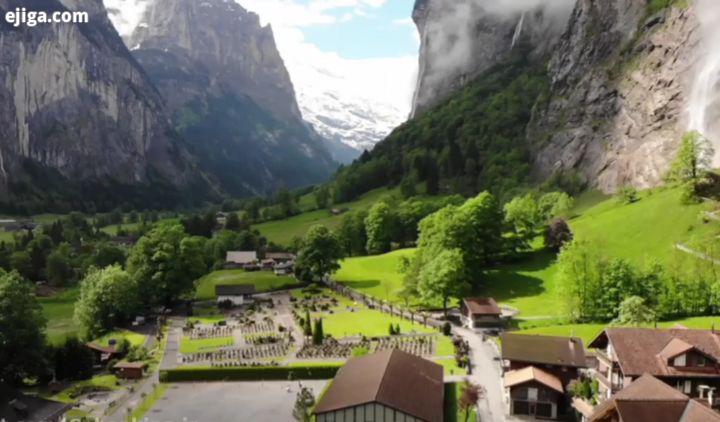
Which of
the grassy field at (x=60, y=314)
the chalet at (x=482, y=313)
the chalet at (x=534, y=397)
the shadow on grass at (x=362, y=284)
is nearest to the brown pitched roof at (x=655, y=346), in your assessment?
the chalet at (x=534, y=397)

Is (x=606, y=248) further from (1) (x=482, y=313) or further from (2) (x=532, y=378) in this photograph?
(2) (x=532, y=378)

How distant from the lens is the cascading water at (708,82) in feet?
365

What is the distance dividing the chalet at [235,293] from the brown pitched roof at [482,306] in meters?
36.7

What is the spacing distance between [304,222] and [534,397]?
13105 cm

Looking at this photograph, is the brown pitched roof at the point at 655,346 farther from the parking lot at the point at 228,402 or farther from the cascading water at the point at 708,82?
the cascading water at the point at 708,82

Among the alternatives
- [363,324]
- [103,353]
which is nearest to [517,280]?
[363,324]

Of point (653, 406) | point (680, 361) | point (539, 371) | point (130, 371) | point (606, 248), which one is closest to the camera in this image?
point (653, 406)

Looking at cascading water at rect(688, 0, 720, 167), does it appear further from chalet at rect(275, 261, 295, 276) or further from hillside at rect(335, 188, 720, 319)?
chalet at rect(275, 261, 295, 276)

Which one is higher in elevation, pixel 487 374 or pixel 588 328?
pixel 588 328

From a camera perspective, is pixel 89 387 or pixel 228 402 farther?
pixel 89 387

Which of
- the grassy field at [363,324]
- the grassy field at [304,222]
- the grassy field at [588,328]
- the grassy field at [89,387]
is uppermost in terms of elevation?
the grassy field at [304,222]

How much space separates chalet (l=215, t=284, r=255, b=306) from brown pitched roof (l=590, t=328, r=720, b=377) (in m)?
62.7

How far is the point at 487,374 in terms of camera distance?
59375mm

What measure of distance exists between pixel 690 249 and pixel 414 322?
3249 cm
